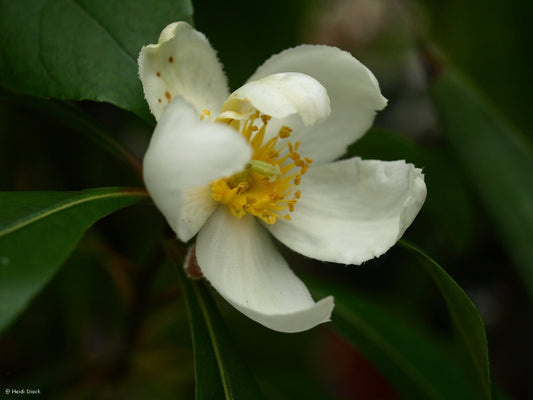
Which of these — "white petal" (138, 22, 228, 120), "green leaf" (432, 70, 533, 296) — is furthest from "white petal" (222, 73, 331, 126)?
"green leaf" (432, 70, 533, 296)

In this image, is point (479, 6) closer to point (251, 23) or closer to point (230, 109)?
point (251, 23)

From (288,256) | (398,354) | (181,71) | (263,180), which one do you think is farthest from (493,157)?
(288,256)

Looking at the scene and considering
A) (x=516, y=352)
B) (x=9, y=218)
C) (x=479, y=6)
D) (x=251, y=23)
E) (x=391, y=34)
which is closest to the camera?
(x=9, y=218)

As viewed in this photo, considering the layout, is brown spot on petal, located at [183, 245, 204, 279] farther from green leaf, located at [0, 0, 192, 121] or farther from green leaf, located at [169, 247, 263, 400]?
green leaf, located at [0, 0, 192, 121]

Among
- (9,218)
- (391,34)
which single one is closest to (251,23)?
(9,218)

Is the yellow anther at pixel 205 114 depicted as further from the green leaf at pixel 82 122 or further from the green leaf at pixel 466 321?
the green leaf at pixel 466 321

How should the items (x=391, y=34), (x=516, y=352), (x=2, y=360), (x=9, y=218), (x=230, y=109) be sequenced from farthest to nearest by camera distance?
(x=391, y=34)
(x=516, y=352)
(x=2, y=360)
(x=230, y=109)
(x=9, y=218)
